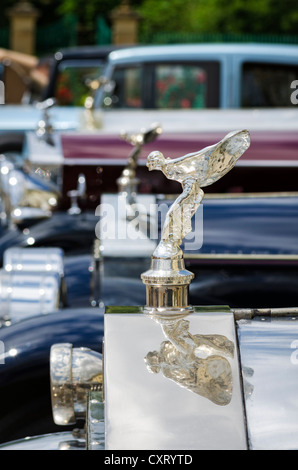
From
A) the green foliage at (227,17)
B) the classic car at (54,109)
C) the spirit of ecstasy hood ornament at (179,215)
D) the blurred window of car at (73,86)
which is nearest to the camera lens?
the spirit of ecstasy hood ornament at (179,215)

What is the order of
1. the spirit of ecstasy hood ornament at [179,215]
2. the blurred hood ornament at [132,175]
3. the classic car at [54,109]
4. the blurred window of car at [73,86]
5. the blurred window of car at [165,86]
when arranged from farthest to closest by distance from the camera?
the blurred window of car at [73,86] < the classic car at [54,109] < the blurred window of car at [165,86] < the blurred hood ornament at [132,175] < the spirit of ecstasy hood ornament at [179,215]

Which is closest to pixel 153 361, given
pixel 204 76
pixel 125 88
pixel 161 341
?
pixel 161 341

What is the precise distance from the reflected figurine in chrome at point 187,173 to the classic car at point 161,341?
0.12 m

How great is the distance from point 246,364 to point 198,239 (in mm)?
1211

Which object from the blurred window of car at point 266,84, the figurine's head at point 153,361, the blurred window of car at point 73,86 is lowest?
the figurine's head at point 153,361

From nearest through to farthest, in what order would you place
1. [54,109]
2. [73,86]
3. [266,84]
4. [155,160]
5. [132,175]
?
[155,160] < [132,175] < [266,84] < [54,109] < [73,86]

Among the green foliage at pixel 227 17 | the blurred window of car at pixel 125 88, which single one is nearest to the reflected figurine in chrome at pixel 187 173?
the blurred window of car at pixel 125 88

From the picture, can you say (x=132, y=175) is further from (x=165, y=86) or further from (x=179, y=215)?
(x=165, y=86)

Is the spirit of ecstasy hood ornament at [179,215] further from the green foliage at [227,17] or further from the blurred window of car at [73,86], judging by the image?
the green foliage at [227,17]

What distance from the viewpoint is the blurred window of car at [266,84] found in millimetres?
5988

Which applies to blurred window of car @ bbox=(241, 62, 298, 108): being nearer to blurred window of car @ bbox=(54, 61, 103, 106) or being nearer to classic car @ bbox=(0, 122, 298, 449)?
classic car @ bbox=(0, 122, 298, 449)

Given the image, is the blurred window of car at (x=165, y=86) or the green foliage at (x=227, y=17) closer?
the blurred window of car at (x=165, y=86)

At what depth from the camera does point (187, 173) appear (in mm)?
1426

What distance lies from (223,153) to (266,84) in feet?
16.0
